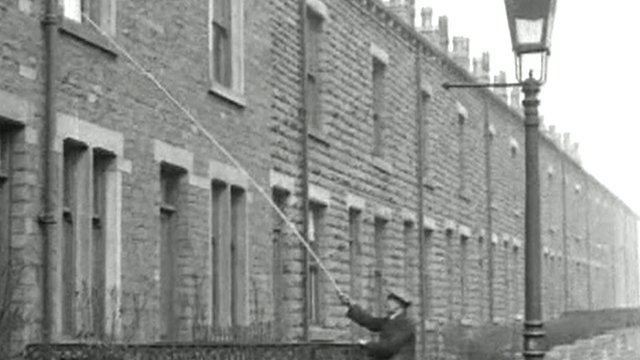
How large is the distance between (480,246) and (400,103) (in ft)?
32.8

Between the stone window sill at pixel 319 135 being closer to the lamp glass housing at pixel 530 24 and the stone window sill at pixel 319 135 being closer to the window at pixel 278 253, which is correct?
the window at pixel 278 253

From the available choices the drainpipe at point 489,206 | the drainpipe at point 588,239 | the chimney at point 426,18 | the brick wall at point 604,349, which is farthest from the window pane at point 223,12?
the drainpipe at point 588,239

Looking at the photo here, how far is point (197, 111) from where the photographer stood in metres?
18.1

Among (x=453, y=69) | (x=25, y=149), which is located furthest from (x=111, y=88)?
(x=453, y=69)

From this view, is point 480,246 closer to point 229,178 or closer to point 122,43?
point 229,178

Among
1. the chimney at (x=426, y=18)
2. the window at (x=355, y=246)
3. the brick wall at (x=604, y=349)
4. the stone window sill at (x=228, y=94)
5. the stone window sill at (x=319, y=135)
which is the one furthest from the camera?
the chimney at (x=426, y=18)

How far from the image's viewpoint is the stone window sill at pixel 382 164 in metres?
26.9

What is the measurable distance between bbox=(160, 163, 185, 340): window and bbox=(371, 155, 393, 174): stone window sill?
9.36m

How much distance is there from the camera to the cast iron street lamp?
12133 millimetres

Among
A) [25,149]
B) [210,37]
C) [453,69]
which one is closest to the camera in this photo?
[25,149]

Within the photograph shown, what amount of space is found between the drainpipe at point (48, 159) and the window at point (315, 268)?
9.20 meters

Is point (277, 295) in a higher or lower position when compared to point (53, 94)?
lower

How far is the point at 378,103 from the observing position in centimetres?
2808

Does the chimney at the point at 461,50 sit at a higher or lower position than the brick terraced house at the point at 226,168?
higher
